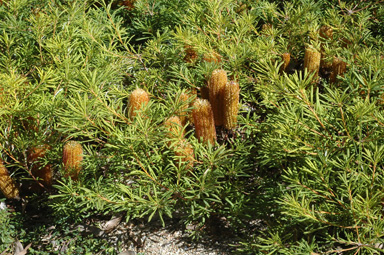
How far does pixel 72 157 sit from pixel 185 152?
0.53 m

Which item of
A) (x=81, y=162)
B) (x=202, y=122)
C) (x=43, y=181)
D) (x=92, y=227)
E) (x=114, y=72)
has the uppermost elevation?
(x=114, y=72)

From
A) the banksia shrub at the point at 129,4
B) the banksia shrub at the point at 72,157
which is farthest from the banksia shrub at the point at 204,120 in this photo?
the banksia shrub at the point at 129,4

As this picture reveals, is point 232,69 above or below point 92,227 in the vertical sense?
above

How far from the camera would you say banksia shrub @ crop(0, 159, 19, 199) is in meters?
2.24

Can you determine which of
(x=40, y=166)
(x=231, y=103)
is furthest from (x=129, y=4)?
(x=231, y=103)

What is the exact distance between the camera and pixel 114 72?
213 cm

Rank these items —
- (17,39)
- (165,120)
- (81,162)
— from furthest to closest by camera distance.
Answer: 1. (17,39)
2. (81,162)
3. (165,120)

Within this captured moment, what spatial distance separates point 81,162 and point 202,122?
1.81 ft

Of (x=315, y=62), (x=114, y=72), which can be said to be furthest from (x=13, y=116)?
(x=315, y=62)

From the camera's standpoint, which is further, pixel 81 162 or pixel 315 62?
pixel 315 62

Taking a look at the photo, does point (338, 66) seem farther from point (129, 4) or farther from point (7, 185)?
point (7, 185)

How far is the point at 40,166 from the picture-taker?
7.49 ft

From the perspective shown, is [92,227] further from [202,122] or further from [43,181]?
[202,122]

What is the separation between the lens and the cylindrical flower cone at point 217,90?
2.00 meters
